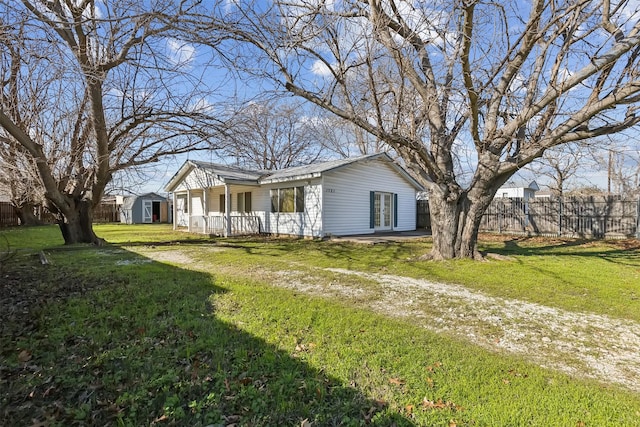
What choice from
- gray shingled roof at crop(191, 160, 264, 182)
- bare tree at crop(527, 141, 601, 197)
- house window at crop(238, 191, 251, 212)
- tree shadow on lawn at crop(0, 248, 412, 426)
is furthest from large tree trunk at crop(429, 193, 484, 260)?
house window at crop(238, 191, 251, 212)

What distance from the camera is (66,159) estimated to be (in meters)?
9.77

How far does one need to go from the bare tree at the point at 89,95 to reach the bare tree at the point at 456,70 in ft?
3.61

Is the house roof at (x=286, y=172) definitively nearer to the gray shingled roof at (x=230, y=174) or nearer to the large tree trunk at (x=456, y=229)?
Result: the gray shingled roof at (x=230, y=174)

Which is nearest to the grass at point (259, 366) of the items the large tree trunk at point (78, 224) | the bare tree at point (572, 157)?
the bare tree at point (572, 157)

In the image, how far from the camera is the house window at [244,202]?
17031 millimetres

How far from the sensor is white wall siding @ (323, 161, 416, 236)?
13727mm

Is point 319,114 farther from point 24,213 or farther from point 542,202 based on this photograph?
point 24,213

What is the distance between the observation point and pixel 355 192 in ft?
48.4

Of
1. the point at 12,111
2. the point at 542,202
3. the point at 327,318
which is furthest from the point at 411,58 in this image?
the point at 542,202

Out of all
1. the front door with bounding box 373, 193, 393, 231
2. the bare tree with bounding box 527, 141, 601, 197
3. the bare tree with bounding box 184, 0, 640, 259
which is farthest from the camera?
the front door with bounding box 373, 193, 393, 231

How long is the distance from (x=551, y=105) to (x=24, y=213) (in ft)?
95.0

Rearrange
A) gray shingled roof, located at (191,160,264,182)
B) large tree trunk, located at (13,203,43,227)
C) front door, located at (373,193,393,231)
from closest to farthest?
1. gray shingled roof, located at (191,160,264,182)
2. front door, located at (373,193,393,231)
3. large tree trunk, located at (13,203,43,227)

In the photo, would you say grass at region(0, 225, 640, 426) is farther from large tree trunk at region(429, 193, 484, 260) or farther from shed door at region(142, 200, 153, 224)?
shed door at region(142, 200, 153, 224)

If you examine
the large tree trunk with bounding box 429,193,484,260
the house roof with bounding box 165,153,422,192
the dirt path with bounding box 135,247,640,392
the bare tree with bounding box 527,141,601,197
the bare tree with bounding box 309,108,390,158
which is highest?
the bare tree with bounding box 309,108,390,158
